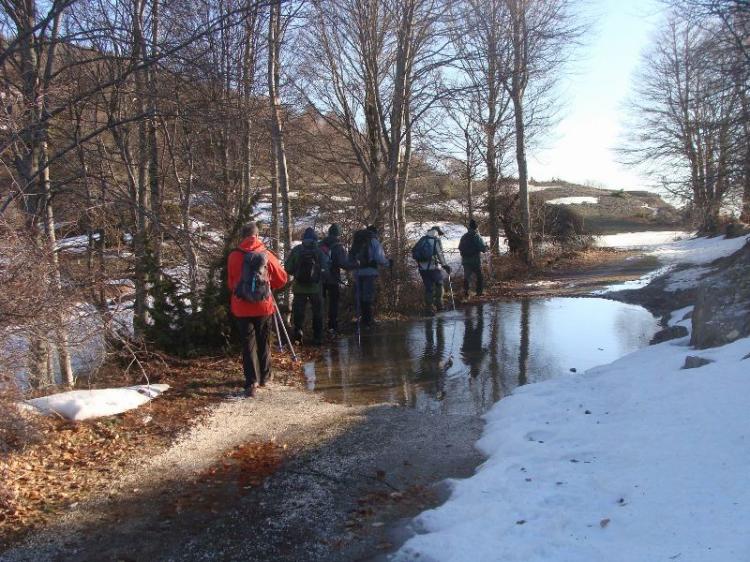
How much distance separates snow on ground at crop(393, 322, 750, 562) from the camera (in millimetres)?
3463

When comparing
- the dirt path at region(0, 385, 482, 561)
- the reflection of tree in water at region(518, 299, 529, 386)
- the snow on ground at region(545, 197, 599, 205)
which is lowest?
the dirt path at region(0, 385, 482, 561)

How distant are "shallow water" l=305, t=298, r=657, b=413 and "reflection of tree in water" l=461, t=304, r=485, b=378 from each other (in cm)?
2

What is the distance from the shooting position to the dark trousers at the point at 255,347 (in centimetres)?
731

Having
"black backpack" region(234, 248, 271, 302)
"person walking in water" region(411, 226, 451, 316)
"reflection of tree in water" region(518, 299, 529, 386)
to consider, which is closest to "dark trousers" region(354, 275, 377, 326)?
"person walking in water" region(411, 226, 451, 316)

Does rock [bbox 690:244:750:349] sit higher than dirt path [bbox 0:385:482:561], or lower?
higher

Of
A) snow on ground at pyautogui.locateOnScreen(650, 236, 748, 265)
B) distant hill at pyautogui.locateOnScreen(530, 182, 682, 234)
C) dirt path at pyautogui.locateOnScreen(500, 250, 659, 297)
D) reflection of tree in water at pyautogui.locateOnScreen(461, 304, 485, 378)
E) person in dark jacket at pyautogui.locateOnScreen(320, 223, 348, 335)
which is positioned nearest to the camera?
reflection of tree in water at pyautogui.locateOnScreen(461, 304, 485, 378)

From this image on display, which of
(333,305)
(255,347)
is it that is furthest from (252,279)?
(333,305)

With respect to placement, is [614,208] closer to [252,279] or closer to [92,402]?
[252,279]

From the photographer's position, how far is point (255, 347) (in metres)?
7.46

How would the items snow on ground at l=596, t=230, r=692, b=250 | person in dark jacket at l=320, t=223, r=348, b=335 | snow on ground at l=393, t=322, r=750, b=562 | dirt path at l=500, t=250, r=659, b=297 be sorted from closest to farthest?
1. snow on ground at l=393, t=322, r=750, b=562
2. person in dark jacket at l=320, t=223, r=348, b=335
3. dirt path at l=500, t=250, r=659, b=297
4. snow on ground at l=596, t=230, r=692, b=250

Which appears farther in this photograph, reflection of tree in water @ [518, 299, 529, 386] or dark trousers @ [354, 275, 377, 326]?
dark trousers @ [354, 275, 377, 326]

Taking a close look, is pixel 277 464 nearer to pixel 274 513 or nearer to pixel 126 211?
pixel 274 513

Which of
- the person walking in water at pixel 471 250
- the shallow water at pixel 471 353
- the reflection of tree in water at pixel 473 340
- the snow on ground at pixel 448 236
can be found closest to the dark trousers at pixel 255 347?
the shallow water at pixel 471 353

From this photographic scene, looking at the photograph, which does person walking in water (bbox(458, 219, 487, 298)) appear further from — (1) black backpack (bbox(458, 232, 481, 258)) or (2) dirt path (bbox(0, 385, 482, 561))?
(2) dirt path (bbox(0, 385, 482, 561))
